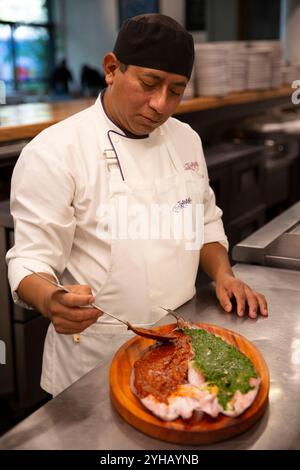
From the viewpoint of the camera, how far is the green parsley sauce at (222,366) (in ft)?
3.27

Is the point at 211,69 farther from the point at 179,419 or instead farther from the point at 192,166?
the point at 179,419

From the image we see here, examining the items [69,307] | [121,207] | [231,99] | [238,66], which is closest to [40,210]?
[121,207]

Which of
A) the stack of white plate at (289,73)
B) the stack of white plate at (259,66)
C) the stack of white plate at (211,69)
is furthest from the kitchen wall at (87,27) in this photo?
the stack of white plate at (211,69)

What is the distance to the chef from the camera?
1.38m

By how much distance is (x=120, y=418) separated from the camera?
1.00 m

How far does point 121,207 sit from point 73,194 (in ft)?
0.46

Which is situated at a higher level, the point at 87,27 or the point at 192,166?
the point at 87,27

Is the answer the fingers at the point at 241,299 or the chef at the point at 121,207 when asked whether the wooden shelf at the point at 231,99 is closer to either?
the chef at the point at 121,207

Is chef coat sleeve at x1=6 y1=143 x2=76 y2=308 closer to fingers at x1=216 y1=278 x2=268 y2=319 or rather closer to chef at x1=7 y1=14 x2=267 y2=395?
chef at x1=7 y1=14 x2=267 y2=395

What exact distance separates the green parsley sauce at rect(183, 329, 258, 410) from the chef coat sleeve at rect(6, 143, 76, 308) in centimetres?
43

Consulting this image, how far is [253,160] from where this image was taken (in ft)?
13.5

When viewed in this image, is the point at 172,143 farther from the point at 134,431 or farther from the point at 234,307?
the point at 134,431

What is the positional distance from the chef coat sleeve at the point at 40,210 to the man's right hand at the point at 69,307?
0.46ft

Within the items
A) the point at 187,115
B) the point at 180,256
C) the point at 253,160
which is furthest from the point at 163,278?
the point at 253,160
